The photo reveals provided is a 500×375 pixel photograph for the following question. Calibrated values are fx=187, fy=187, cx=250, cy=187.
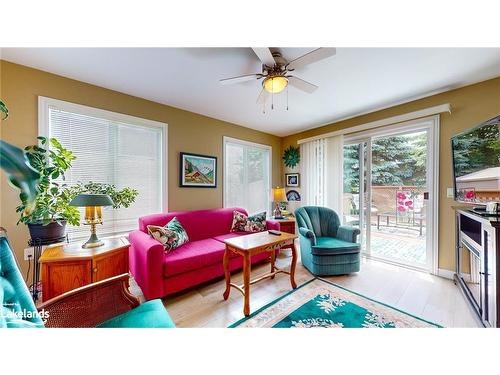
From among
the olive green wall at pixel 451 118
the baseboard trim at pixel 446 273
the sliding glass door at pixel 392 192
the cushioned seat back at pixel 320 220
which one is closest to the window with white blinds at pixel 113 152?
the cushioned seat back at pixel 320 220

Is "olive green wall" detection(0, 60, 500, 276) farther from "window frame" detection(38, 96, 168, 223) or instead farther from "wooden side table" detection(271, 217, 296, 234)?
"wooden side table" detection(271, 217, 296, 234)

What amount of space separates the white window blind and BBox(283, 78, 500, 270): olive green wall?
2.39m

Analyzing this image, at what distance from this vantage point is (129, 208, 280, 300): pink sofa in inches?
69.6

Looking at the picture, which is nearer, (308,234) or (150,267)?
(150,267)

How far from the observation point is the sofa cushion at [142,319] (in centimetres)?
99

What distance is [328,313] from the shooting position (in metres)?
1.67

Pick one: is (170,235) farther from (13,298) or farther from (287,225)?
(287,225)

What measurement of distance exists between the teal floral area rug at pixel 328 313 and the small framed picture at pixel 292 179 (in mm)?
2360

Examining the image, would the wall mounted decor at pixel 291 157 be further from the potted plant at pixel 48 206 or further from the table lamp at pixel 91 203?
the potted plant at pixel 48 206

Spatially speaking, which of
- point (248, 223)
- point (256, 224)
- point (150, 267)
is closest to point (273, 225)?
point (256, 224)

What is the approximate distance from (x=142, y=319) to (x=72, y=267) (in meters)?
0.98
